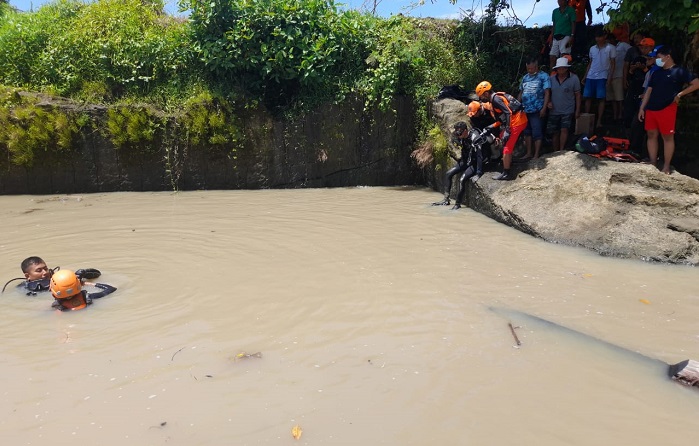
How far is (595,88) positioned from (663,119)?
189cm

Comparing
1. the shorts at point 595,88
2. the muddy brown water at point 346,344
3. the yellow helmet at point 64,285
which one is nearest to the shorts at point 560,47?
the shorts at point 595,88

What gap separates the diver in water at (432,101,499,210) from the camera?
8.64 meters

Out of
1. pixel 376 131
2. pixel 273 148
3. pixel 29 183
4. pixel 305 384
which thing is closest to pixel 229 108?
pixel 273 148

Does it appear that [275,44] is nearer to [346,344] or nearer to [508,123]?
[508,123]

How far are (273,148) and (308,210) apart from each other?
2821mm

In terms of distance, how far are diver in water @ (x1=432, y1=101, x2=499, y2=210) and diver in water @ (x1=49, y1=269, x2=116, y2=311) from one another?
571 cm

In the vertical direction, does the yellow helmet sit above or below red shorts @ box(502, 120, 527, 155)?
below

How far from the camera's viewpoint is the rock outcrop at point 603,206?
6086mm

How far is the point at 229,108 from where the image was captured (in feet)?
35.2

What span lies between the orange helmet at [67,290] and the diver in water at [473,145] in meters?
5.78

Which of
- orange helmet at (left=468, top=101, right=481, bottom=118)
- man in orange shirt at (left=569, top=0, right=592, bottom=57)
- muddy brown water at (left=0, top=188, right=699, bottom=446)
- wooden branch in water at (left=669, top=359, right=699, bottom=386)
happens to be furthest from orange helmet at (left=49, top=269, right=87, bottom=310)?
man in orange shirt at (left=569, top=0, right=592, bottom=57)

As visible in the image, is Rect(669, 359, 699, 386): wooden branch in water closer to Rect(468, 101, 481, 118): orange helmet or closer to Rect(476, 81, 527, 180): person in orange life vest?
Rect(476, 81, 527, 180): person in orange life vest

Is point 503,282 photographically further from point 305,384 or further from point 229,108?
point 229,108

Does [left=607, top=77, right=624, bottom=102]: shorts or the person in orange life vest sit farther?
[left=607, top=77, right=624, bottom=102]: shorts
